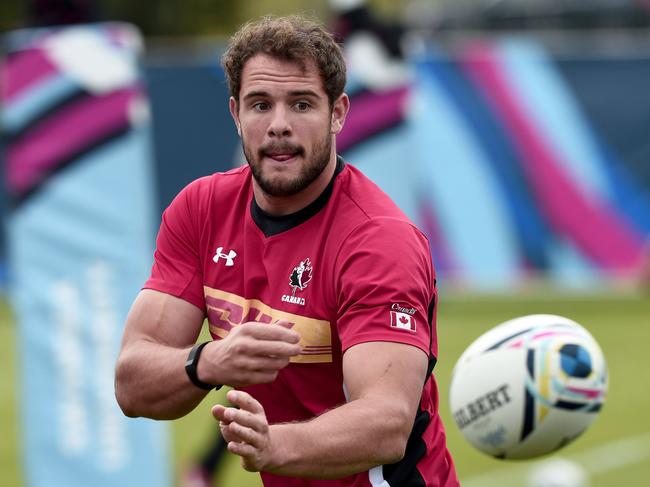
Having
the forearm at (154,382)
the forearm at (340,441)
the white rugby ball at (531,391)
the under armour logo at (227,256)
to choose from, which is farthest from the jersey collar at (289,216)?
the white rugby ball at (531,391)

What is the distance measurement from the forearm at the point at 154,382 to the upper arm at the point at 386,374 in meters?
0.48

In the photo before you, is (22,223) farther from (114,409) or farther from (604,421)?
(604,421)

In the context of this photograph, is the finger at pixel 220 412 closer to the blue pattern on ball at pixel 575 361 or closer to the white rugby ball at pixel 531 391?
the white rugby ball at pixel 531 391

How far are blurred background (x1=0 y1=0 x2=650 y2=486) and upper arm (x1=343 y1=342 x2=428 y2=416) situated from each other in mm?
1521


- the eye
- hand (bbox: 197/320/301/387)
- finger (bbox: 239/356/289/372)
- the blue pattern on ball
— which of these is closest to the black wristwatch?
hand (bbox: 197/320/301/387)

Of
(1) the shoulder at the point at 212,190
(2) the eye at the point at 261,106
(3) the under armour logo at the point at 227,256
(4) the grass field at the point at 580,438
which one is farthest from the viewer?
(4) the grass field at the point at 580,438

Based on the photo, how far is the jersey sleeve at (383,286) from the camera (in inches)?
163

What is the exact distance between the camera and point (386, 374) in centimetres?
407

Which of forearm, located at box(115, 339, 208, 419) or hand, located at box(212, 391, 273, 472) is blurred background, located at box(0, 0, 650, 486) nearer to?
forearm, located at box(115, 339, 208, 419)

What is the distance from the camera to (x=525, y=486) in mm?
9539

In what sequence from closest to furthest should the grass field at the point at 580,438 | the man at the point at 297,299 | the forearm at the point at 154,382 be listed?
the man at the point at 297,299 < the forearm at the point at 154,382 < the grass field at the point at 580,438

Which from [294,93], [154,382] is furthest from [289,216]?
[154,382]

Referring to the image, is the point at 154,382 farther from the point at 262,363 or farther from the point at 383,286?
the point at 383,286

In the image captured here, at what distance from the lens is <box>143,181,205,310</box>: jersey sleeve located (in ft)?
15.4
